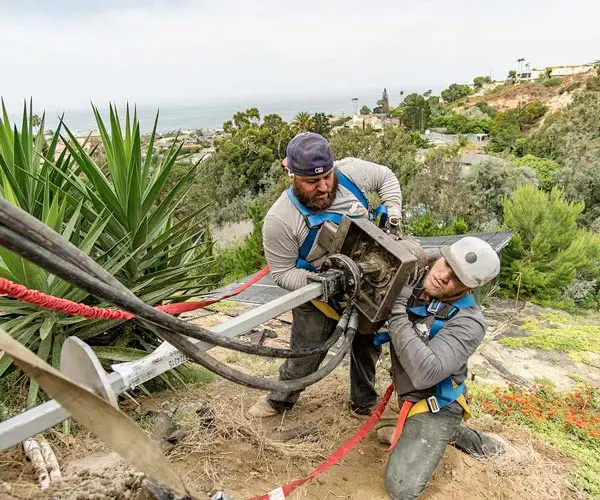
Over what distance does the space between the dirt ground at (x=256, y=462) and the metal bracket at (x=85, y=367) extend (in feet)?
3.53

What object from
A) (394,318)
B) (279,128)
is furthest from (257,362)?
(279,128)

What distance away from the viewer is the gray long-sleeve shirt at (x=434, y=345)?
8.79ft

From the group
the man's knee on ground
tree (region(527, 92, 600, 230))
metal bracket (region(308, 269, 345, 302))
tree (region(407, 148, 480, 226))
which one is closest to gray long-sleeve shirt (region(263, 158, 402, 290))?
metal bracket (region(308, 269, 345, 302))

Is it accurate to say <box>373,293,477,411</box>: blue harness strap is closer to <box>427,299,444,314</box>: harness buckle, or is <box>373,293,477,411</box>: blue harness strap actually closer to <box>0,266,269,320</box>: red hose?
<box>427,299,444,314</box>: harness buckle

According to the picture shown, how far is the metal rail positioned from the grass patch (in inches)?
260

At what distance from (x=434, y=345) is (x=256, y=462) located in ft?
4.33

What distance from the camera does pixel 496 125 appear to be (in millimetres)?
62625

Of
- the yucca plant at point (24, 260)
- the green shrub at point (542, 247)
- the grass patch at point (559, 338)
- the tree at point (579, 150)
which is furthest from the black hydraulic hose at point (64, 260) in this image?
the tree at point (579, 150)

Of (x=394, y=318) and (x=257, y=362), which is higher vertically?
(x=394, y=318)

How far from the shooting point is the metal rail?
51.6 inches

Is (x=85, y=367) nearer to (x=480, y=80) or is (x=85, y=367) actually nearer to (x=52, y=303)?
(x=52, y=303)

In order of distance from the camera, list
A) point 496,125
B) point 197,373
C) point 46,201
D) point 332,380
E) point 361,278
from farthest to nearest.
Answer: point 496,125
point 332,380
point 197,373
point 46,201
point 361,278

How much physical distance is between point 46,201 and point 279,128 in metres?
40.3

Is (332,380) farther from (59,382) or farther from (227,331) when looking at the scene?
(59,382)
